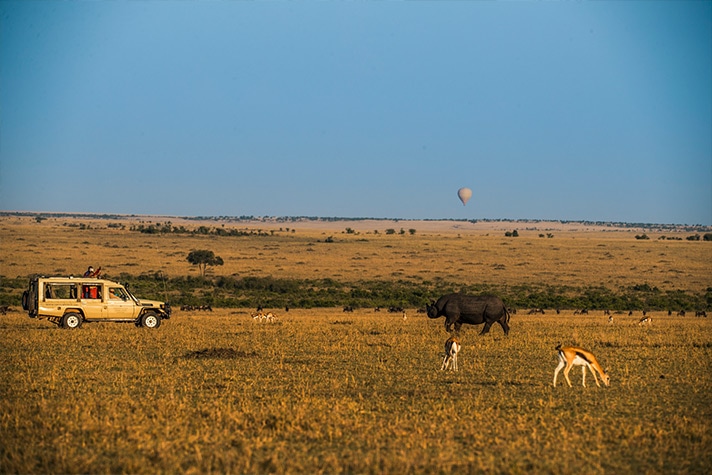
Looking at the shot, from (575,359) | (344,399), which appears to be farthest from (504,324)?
(344,399)

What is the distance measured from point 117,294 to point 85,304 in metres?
1.21

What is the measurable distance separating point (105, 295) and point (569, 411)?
19477 millimetres

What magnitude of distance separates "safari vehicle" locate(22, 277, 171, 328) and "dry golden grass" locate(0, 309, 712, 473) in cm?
286

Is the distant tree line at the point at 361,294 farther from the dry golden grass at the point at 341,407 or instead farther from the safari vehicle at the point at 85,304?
the dry golden grass at the point at 341,407

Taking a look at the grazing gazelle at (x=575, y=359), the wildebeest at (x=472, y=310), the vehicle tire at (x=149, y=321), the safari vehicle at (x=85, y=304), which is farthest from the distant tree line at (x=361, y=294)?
the grazing gazelle at (x=575, y=359)

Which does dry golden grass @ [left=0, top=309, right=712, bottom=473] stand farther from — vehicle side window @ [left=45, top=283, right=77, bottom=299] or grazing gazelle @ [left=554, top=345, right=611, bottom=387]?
vehicle side window @ [left=45, top=283, right=77, bottom=299]

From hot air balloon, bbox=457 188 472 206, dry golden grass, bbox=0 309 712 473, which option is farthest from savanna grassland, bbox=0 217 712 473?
hot air balloon, bbox=457 188 472 206

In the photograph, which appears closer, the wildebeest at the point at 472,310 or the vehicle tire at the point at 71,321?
the wildebeest at the point at 472,310

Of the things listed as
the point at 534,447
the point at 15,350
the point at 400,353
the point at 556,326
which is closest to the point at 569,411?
the point at 534,447

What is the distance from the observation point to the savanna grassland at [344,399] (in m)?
11.7

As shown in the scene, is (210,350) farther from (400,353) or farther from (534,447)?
(534,447)

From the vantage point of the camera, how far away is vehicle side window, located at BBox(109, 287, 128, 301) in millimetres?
30625

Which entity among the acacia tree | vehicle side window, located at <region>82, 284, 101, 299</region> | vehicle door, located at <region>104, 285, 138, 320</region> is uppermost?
the acacia tree

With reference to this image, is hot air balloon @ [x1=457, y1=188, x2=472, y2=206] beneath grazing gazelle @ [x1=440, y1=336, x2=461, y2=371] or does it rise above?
above
